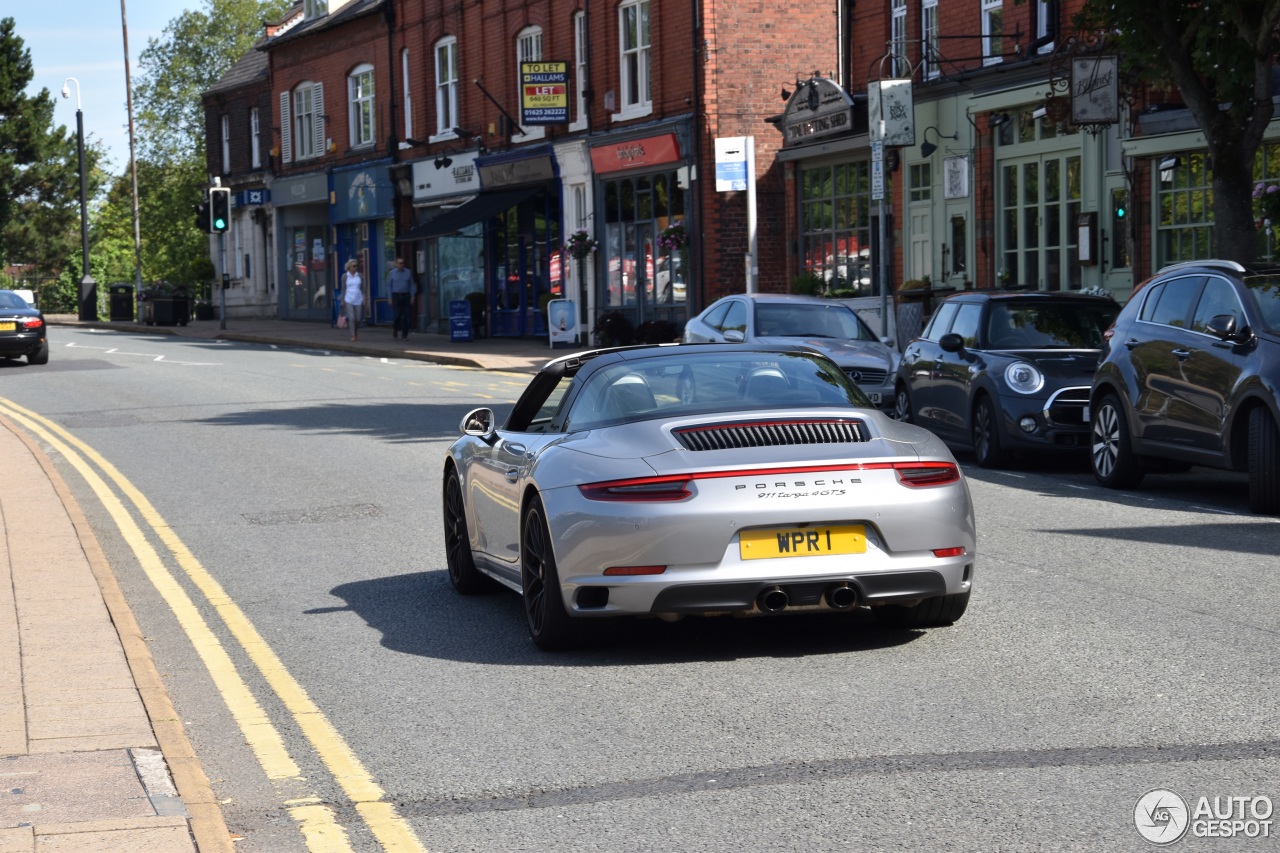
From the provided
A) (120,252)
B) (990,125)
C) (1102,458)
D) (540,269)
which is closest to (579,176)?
(540,269)

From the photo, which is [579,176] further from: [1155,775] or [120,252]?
[120,252]

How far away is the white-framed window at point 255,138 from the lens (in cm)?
6053

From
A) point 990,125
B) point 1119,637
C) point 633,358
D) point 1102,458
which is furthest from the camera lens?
point 990,125

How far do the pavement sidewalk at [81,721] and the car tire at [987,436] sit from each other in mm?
7520

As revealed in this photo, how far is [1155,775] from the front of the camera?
5367 mm

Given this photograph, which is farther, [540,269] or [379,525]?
[540,269]

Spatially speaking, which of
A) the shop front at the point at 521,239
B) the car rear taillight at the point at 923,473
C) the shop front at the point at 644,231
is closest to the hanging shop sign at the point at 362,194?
the shop front at the point at 521,239

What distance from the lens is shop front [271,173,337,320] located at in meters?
55.7

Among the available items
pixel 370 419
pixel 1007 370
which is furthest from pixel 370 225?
pixel 1007 370

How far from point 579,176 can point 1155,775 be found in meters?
35.3

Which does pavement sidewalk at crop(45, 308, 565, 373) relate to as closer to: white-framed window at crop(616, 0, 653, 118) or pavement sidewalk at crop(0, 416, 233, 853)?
white-framed window at crop(616, 0, 653, 118)

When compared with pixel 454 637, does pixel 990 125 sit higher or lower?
higher

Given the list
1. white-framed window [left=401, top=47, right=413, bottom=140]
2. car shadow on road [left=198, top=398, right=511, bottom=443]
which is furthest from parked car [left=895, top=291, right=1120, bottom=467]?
white-framed window [left=401, top=47, right=413, bottom=140]

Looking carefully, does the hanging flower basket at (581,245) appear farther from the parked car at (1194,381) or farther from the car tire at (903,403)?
the parked car at (1194,381)
